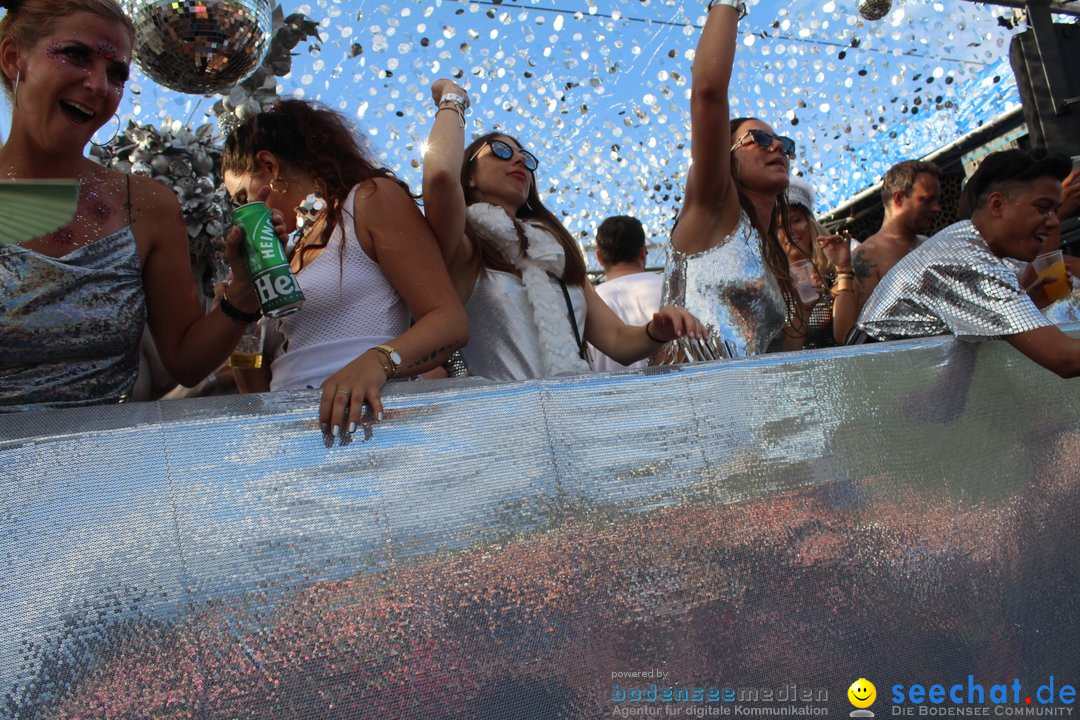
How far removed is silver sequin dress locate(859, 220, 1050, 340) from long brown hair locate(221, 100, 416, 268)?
4.41 feet

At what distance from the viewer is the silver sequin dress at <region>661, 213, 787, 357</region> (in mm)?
2539

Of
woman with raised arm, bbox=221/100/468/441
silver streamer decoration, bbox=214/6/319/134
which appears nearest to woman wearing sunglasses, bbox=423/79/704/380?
woman with raised arm, bbox=221/100/468/441

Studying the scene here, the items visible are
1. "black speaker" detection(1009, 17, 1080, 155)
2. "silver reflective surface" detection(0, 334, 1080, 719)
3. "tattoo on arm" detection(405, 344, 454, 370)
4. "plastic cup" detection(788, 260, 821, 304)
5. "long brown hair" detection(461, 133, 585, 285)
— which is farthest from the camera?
"black speaker" detection(1009, 17, 1080, 155)

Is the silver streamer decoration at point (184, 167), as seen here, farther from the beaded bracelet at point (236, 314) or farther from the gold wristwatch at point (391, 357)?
the gold wristwatch at point (391, 357)

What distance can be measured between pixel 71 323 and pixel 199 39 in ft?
2.97

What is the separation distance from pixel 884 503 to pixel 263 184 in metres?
1.53

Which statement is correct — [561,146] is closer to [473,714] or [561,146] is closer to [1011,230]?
[1011,230]

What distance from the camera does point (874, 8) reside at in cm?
424

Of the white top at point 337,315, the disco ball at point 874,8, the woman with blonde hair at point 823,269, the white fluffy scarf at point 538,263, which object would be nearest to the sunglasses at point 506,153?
the white fluffy scarf at point 538,263

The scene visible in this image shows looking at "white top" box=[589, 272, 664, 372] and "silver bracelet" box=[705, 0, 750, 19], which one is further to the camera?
"white top" box=[589, 272, 664, 372]

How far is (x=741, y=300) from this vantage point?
257cm

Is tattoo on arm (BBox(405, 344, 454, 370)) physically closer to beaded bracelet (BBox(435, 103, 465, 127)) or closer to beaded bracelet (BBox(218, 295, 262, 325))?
beaded bracelet (BBox(218, 295, 262, 325))

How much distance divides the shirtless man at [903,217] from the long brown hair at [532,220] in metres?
2.21

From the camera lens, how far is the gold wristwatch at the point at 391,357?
5.19ft
